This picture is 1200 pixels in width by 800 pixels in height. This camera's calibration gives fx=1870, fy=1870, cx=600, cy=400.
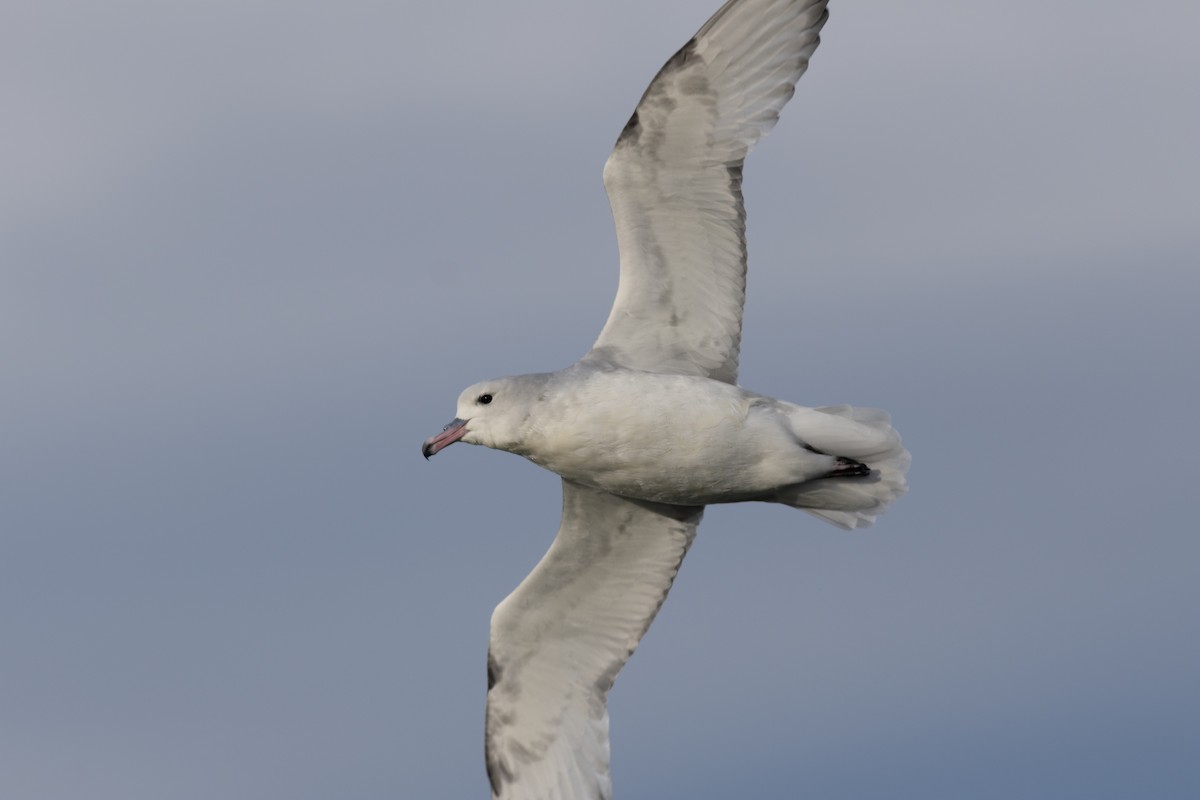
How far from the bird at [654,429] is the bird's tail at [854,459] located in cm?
1

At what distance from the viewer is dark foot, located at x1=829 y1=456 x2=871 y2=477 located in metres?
11.9

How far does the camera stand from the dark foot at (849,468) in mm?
11867

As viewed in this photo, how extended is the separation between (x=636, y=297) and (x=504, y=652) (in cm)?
265

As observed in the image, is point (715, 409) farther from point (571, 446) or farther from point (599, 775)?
point (599, 775)

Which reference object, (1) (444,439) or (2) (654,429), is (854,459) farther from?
(1) (444,439)

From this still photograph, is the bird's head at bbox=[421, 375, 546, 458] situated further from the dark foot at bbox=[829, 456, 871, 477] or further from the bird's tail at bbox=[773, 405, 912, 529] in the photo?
the dark foot at bbox=[829, 456, 871, 477]

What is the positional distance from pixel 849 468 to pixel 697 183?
2.05m

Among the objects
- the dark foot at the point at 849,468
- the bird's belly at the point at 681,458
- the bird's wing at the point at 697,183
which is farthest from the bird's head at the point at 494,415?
the dark foot at the point at 849,468

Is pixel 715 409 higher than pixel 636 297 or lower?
lower

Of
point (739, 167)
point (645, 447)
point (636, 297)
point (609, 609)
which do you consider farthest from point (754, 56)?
point (609, 609)

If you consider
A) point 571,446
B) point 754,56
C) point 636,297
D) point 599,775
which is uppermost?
point 754,56

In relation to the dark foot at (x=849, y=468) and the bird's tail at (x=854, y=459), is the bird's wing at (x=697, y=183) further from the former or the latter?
the dark foot at (x=849, y=468)

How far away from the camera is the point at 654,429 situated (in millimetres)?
11180

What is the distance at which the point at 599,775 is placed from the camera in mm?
12844
